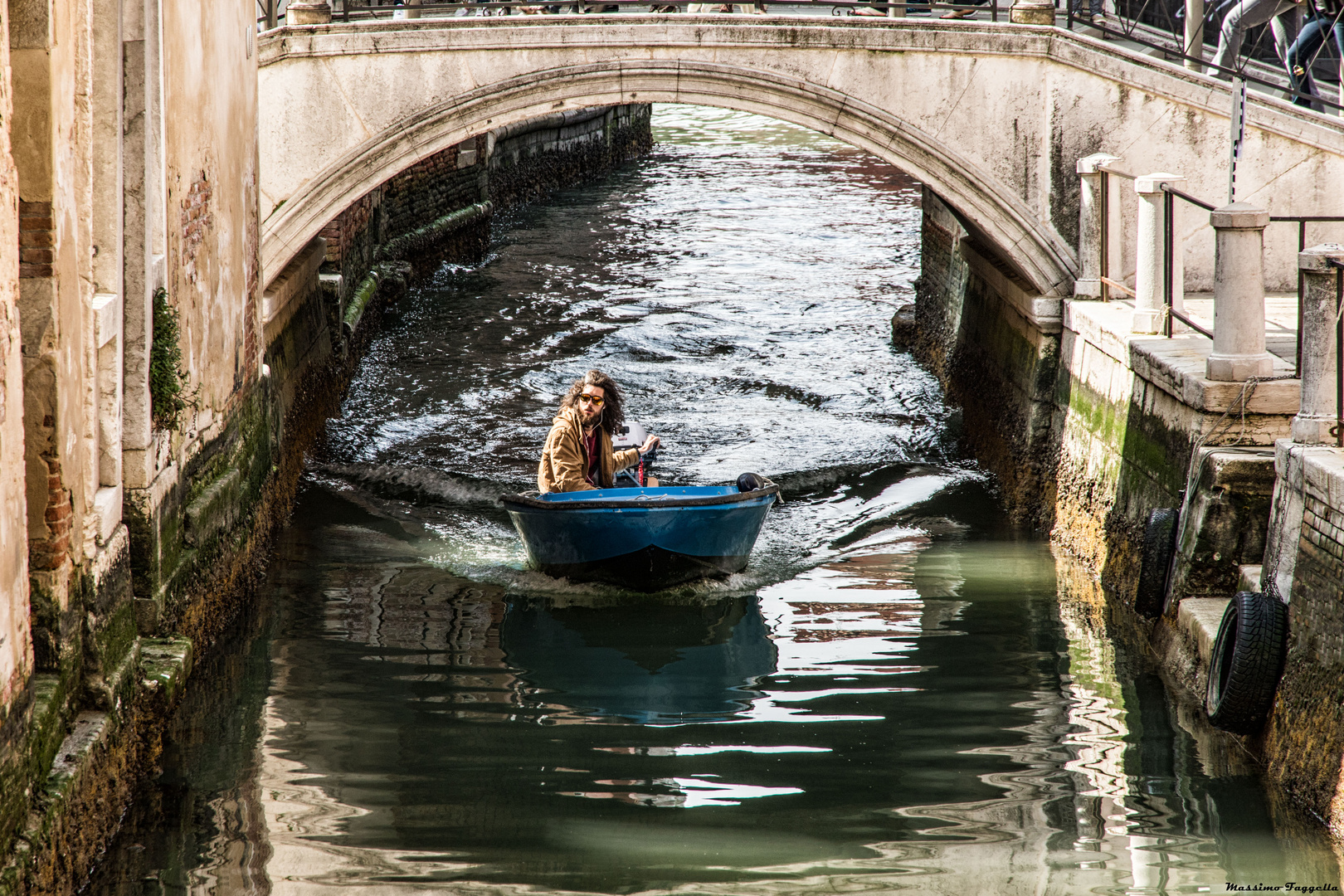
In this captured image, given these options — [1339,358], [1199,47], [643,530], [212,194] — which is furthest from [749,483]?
[1199,47]

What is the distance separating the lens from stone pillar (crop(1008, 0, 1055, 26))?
28.2ft

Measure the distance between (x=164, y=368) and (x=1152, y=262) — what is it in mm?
4937

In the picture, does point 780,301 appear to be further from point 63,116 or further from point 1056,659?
point 63,116

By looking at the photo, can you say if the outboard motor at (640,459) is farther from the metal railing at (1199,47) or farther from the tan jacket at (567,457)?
the metal railing at (1199,47)

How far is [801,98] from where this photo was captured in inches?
342

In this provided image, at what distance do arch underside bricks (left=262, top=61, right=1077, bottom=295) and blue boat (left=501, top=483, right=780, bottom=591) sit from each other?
7.83 ft

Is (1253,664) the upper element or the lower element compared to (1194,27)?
lower

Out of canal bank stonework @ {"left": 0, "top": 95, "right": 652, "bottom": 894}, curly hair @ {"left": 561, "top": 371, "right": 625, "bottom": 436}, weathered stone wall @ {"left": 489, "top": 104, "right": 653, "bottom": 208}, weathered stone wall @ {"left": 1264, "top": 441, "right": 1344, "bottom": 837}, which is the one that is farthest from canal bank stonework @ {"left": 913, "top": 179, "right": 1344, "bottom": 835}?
weathered stone wall @ {"left": 489, "top": 104, "right": 653, "bottom": 208}

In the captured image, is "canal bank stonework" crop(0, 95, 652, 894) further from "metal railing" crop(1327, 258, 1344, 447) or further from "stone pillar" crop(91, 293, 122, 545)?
"metal railing" crop(1327, 258, 1344, 447)

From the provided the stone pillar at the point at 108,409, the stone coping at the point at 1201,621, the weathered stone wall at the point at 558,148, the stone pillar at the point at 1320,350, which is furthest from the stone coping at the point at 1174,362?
the weathered stone wall at the point at 558,148

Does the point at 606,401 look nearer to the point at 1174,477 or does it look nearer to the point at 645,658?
the point at 645,658

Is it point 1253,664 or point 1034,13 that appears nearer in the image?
point 1253,664

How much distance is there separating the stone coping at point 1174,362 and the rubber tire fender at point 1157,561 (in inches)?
21.1

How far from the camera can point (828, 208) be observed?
2247 cm
